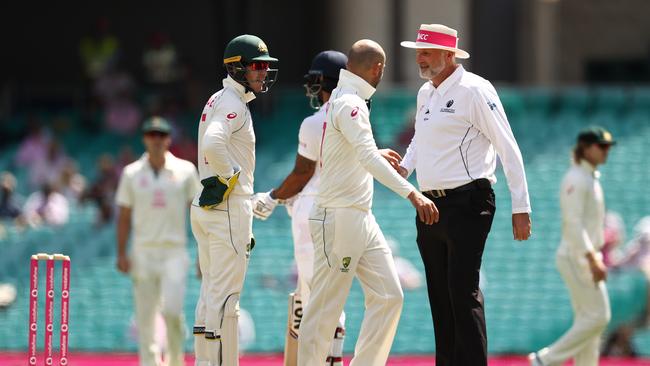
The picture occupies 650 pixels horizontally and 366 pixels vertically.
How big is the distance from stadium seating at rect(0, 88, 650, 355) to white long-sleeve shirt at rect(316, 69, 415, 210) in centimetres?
667

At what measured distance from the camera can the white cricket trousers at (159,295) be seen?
11.2 meters

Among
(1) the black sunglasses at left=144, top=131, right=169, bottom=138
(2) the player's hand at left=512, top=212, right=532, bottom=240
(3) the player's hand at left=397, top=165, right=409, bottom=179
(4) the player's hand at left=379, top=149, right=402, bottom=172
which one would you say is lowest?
(2) the player's hand at left=512, top=212, right=532, bottom=240

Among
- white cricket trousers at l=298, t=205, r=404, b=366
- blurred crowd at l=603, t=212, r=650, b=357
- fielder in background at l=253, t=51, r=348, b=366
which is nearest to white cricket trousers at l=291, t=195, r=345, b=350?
fielder in background at l=253, t=51, r=348, b=366

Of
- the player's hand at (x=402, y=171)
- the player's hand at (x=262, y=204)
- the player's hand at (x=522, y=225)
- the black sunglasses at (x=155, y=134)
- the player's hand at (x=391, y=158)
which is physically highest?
the player's hand at (x=391, y=158)

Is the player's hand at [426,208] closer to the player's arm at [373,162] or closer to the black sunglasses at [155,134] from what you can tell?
the player's arm at [373,162]

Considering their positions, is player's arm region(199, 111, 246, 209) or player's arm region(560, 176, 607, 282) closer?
player's arm region(199, 111, 246, 209)

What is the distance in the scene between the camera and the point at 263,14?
22.0m

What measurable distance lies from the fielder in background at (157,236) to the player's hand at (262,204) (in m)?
2.33

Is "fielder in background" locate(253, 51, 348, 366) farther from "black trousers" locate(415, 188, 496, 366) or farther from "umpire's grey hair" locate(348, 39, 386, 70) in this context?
"black trousers" locate(415, 188, 496, 366)

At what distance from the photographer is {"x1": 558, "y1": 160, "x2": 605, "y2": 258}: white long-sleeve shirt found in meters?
10.7

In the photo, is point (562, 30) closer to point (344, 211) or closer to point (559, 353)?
point (559, 353)

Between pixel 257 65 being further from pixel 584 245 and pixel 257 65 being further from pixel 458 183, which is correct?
pixel 584 245

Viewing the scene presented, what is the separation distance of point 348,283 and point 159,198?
365cm

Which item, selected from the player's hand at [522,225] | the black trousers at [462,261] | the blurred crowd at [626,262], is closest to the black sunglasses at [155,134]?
the black trousers at [462,261]
